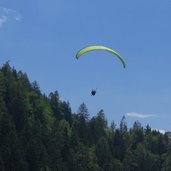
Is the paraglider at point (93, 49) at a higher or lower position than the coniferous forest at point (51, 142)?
lower

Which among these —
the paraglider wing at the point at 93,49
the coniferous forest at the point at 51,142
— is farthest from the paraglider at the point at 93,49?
the coniferous forest at the point at 51,142

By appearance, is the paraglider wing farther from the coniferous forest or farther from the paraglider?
the coniferous forest

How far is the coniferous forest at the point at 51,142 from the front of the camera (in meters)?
106

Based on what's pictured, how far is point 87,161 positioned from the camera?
439 feet

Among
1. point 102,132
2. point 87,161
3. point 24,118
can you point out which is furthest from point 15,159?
point 102,132

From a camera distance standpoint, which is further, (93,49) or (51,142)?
(51,142)

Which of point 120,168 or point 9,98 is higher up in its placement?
point 9,98

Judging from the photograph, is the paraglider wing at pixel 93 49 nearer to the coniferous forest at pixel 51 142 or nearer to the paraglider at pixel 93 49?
the paraglider at pixel 93 49

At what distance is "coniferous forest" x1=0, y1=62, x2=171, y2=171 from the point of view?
106062mm

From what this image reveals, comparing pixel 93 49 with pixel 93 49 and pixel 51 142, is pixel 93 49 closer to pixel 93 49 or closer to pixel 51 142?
pixel 93 49

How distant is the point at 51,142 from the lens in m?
124

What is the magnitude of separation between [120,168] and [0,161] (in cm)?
6572

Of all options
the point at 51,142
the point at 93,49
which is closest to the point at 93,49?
the point at 93,49

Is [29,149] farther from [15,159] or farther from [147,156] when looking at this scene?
[147,156]
